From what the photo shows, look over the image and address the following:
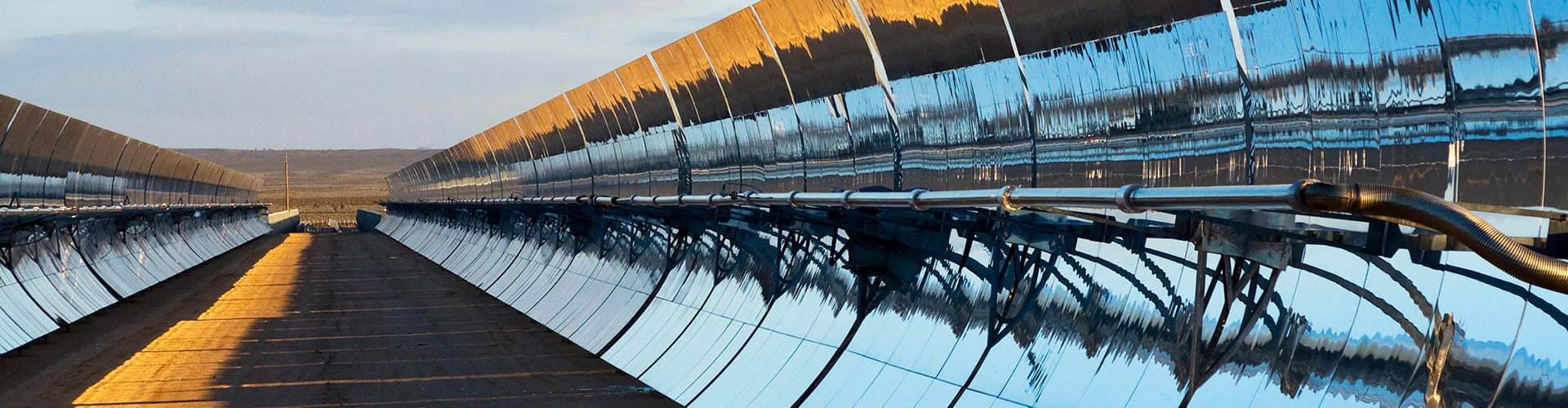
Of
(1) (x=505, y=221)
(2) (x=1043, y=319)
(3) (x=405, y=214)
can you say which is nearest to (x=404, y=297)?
(1) (x=505, y=221)

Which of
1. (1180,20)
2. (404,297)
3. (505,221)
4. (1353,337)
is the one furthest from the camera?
(505,221)

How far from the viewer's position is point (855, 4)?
10.4 meters

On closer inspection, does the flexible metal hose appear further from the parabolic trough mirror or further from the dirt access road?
the dirt access road

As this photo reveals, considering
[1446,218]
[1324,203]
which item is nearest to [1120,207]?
[1324,203]

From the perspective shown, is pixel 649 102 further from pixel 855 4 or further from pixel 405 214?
pixel 405 214

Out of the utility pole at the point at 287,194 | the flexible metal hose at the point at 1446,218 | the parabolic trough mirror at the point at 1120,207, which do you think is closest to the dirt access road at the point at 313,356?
the parabolic trough mirror at the point at 1120,207

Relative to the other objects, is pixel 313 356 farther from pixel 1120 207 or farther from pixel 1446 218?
pixel 1446 218

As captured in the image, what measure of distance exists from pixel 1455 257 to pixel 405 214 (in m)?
65.5

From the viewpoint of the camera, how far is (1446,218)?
13.6ft

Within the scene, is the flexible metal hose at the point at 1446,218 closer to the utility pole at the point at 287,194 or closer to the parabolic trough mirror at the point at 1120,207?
the parabolic trough mirror at the point at 1120,207

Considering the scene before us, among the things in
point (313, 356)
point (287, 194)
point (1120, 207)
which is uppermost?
point (1120, 207)

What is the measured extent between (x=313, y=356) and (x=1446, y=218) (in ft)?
52.3

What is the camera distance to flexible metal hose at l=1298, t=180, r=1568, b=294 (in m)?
3.99

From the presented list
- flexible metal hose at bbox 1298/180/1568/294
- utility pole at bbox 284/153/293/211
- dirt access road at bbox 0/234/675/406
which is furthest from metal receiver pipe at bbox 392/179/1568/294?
utility pole at bbox 284/153/293/211
